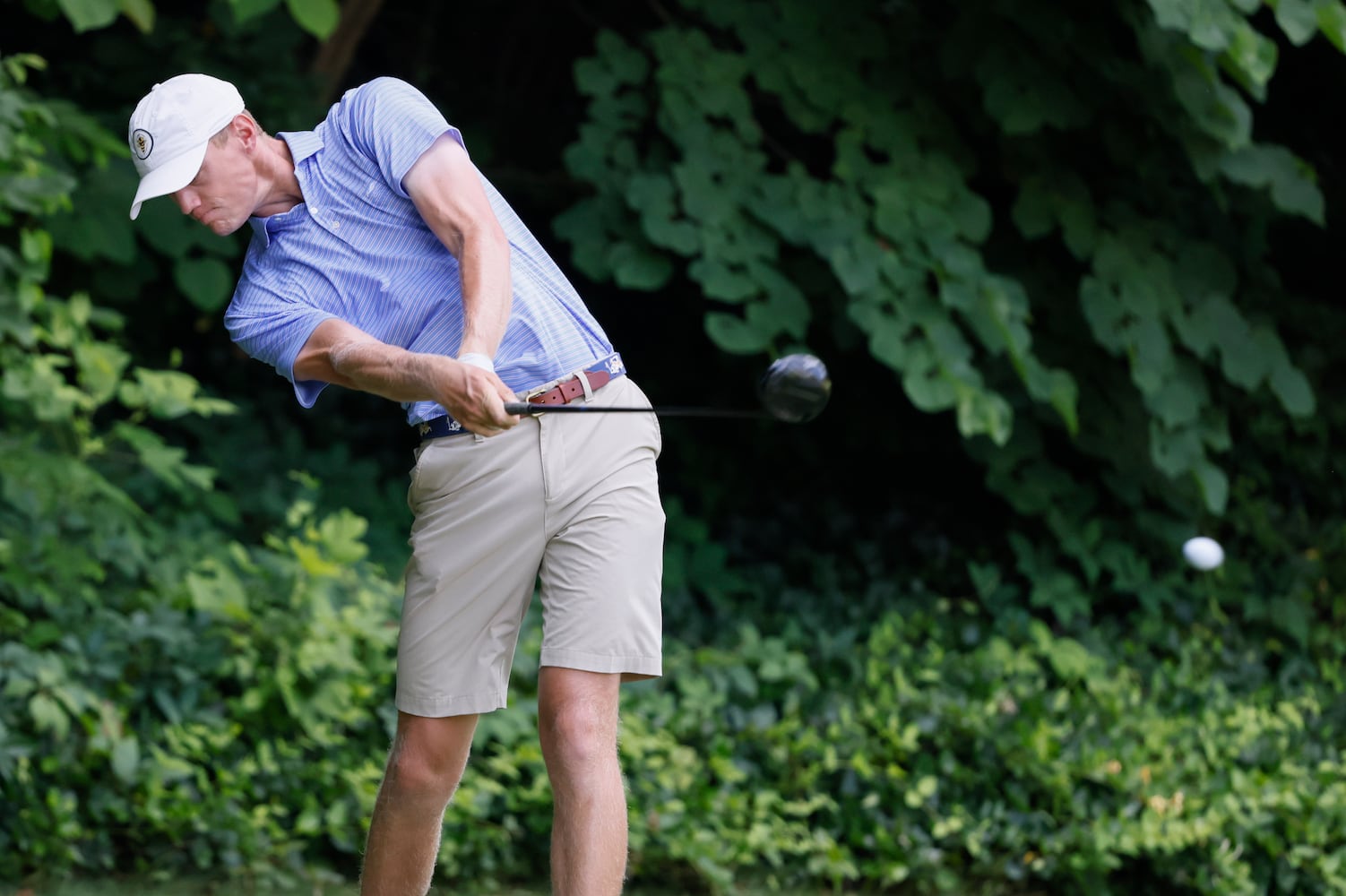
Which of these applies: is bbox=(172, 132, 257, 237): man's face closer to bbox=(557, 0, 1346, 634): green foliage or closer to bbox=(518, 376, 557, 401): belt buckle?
bbox=(518, 376, 557, 401): belt buckle

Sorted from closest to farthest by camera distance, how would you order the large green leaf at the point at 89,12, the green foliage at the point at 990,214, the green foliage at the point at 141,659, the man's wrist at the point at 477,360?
the man's wrist at the point at 477,360
the large green leaf at the point at 89,12
the green foliage at the point at 141,659
the green foliage at the point at 990,214

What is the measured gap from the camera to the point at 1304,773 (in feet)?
16.1

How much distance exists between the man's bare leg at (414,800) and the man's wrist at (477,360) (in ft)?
2.48

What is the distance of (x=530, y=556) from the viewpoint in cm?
293

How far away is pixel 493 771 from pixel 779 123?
316cm

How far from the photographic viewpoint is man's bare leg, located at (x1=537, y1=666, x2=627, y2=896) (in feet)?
9.03

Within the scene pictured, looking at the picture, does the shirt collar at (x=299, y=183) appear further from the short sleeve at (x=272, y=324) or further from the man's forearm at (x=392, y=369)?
the man's forearm at (x=392, y=369)

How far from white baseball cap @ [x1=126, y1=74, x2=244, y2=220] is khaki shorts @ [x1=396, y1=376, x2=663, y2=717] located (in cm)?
69

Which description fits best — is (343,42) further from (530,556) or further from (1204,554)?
(530,556)

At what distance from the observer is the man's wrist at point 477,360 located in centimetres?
261

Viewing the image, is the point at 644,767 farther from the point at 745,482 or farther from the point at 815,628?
the point at 745,482

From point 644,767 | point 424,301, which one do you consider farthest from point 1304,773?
point 424,301

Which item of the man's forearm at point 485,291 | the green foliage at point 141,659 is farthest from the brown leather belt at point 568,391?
the green foliage at point 141,659

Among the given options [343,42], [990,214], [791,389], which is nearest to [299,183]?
[791,389]
